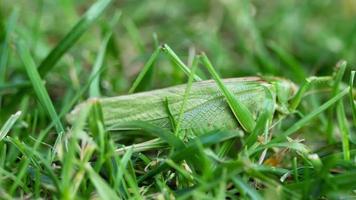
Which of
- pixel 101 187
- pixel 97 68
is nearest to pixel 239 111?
pixel 101 187

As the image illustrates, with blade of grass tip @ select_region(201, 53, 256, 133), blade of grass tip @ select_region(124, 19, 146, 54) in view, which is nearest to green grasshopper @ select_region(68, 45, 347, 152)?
blade of grass tip @ select_region(201, 53, 256, 133)

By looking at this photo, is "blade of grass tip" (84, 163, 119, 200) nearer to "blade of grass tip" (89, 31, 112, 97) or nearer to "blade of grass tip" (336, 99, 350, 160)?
"blade of grass tip" (336, 99, 350, 160)

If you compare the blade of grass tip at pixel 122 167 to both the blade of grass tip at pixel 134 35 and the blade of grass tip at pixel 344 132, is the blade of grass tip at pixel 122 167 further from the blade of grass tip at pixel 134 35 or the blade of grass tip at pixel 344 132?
the blade of grass tip at pixel 134 35

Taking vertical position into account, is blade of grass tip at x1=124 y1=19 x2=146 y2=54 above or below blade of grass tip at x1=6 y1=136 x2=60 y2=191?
above

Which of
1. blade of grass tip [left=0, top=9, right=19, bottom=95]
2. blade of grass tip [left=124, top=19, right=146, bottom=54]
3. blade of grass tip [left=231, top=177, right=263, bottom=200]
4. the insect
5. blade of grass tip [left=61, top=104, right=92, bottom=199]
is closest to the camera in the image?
blade of grass tip [left=61, top=104, right=92, bottom=199]

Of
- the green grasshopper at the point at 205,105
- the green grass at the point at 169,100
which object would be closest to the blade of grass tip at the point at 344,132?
the green grass at the point at 169,100

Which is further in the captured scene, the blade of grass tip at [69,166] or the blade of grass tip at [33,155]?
the blade of grass tip at [33,155]

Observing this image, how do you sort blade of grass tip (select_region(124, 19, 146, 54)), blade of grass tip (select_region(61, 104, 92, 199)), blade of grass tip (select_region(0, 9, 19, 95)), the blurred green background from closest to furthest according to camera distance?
blade of grass tip (select_region(61, 104, 92, 199)) < blade of grass tip (select_region(0, 9, 19, 95)) < the blurred green background < blade of grass tip (select_region(124, 19, 146, 54))

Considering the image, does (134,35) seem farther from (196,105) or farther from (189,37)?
(196,105)
